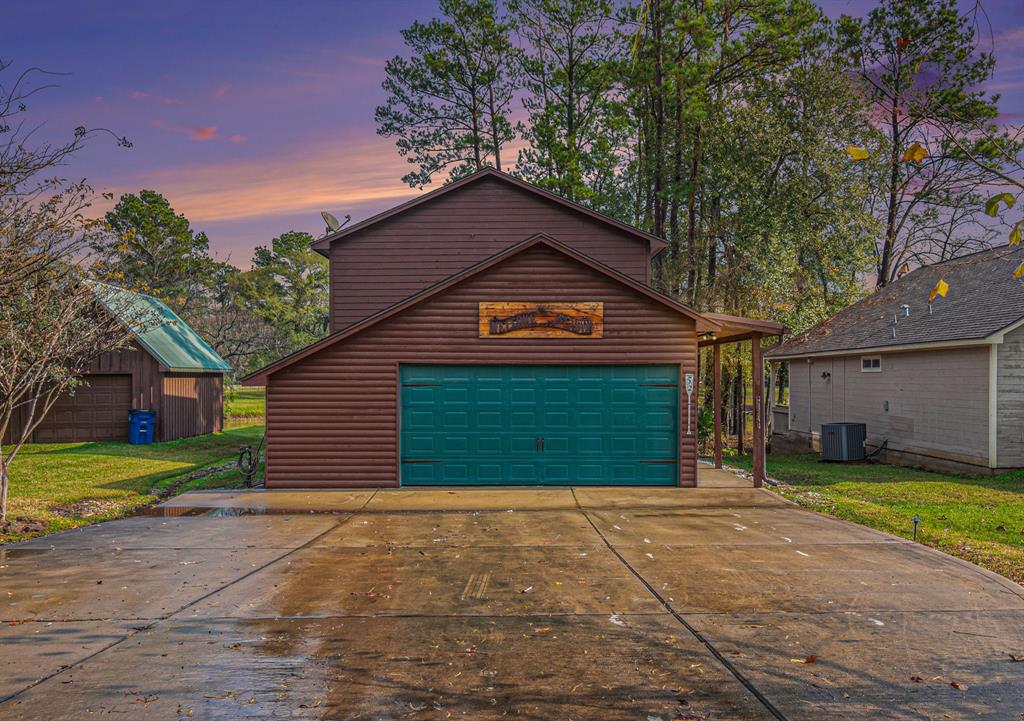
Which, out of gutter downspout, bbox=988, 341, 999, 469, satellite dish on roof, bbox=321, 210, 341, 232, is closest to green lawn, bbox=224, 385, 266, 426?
satellite dish on roof, bbox=321, 210, 341, 232

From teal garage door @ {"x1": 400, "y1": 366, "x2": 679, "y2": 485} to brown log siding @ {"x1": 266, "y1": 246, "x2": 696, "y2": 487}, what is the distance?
0.31 meters

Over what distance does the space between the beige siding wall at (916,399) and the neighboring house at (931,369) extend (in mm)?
29

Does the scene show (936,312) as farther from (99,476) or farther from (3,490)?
(99,476)

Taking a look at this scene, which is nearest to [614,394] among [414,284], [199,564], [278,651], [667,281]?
[414,284]

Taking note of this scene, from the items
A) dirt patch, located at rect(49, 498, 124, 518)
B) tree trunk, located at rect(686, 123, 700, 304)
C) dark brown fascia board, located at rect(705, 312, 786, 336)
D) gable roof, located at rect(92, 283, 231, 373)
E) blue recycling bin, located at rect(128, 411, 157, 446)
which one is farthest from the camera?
tree trunk, located at rect(686, 123, 700, 304)

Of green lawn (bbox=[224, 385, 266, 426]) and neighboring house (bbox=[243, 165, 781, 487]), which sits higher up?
neighboring house (bbox=[243, 165, 781, 487])

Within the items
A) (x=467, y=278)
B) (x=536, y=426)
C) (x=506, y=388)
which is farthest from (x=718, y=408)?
(x=467, y=278)

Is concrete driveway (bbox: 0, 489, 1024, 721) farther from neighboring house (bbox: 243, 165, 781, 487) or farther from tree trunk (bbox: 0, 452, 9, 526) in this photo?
neighboring house (bbox: 243, 165, 781, 487)

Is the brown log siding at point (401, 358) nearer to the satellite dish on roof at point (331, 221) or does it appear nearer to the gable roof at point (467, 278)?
the gable roof at point (467, 278)

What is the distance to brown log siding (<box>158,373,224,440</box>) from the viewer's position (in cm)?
2327

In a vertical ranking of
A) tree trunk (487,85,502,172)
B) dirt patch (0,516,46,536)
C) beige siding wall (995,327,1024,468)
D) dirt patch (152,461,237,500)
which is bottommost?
dirt patch (152,461,237,500)

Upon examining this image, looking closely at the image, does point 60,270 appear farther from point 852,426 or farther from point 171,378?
point 852,426

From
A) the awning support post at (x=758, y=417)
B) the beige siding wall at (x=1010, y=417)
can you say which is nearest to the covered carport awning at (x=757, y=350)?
the awning support post at (x=758, y=417)

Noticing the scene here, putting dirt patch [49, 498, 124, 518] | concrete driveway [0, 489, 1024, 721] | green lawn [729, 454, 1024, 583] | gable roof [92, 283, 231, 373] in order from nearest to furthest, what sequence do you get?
concrete driveway [0, 489, 1024, 721] < green lawn [729, 454, 1024, 583] < dirt patch [49, 498, 124, 518] < gable roof [92, 283, 231, 373]
